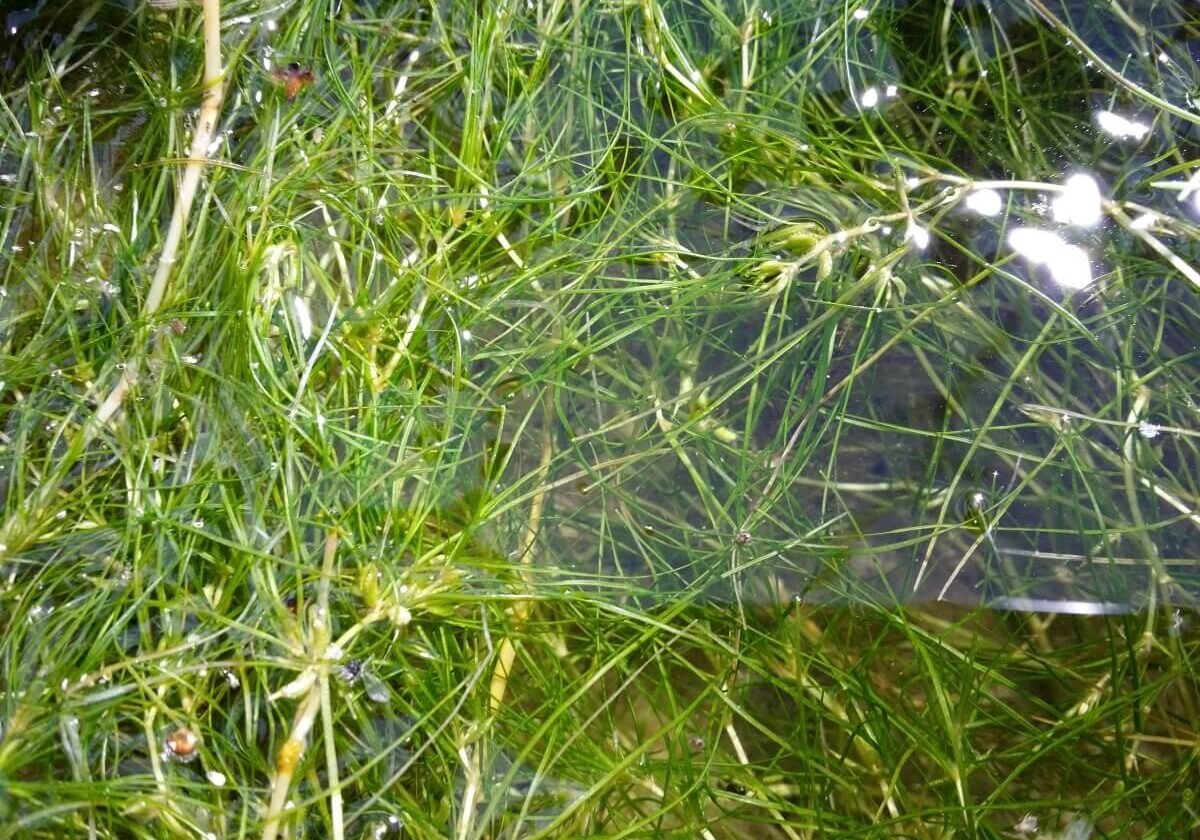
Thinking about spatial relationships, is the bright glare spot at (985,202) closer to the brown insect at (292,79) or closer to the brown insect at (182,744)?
the brown insect at (292,79)

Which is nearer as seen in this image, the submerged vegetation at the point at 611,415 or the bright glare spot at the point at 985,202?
the submerged vegetation at the point at 611,415

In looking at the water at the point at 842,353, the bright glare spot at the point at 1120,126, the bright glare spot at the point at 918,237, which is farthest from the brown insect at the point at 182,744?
the bright glare spot at the point at 1120,126

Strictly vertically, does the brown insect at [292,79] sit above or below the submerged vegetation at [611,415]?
above

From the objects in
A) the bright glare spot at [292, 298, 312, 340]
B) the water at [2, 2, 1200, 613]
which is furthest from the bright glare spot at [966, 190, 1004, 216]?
the bright glare spot at [292, 298, 312, 340]

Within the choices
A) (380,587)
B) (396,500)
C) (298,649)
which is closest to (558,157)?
(396,500)

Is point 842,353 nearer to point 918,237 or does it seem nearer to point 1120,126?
point 918,237

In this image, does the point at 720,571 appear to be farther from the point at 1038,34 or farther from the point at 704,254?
the point at 1038,34

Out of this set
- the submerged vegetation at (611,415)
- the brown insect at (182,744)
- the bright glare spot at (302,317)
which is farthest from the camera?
the bright glare spot at (302,317)

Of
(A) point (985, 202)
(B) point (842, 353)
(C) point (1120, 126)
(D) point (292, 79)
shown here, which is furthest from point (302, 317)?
(C) point (1120, 126)
